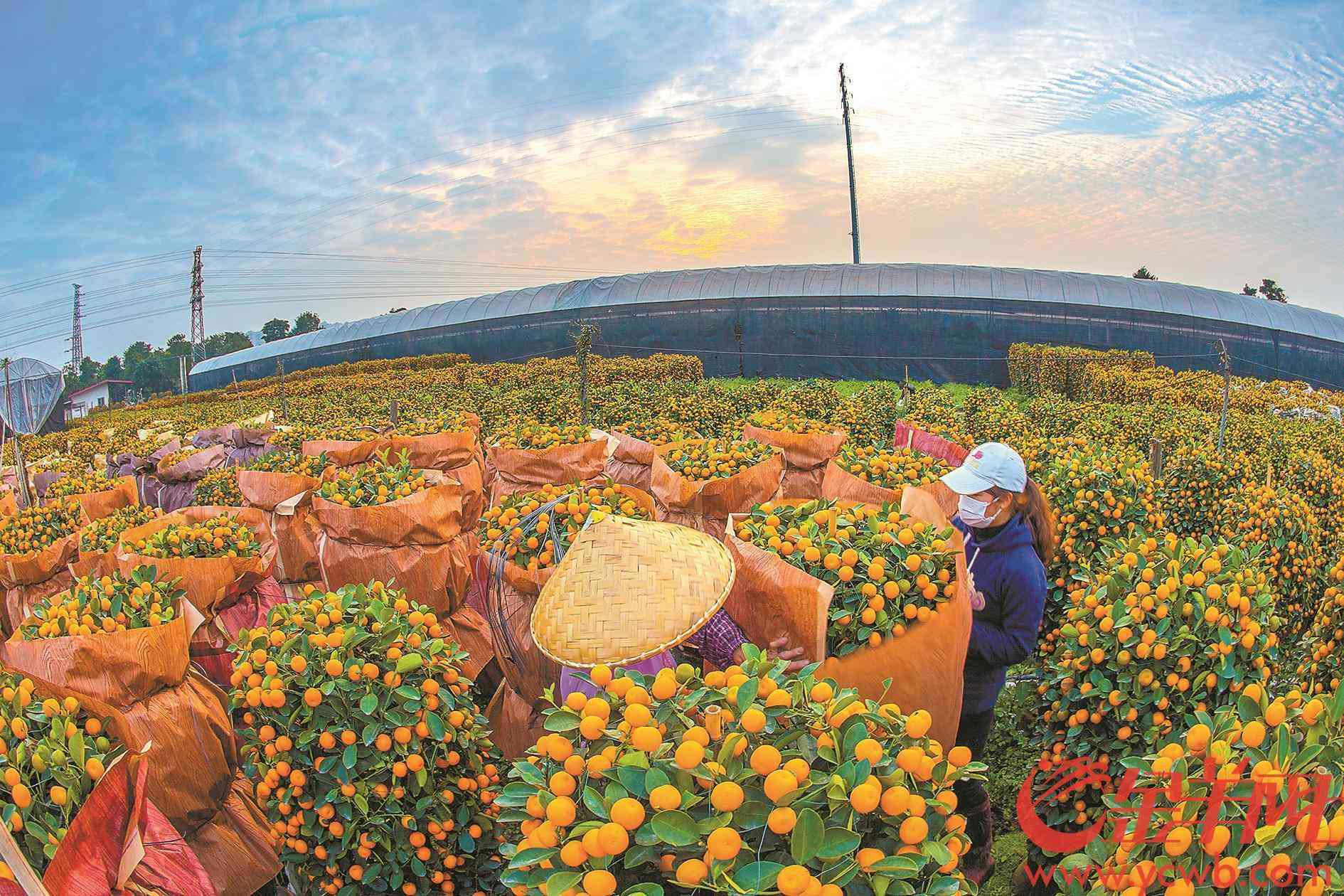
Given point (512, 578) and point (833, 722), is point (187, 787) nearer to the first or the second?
point (512, 578)

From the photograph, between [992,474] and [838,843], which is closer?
[838,843]

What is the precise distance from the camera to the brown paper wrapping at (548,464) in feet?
14.3

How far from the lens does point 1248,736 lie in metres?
1.38

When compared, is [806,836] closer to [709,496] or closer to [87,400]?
[709,496]

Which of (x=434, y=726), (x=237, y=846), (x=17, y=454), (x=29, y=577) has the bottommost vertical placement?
(x=237, y=846)

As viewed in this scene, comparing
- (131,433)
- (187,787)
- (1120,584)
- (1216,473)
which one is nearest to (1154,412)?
(1216,473)

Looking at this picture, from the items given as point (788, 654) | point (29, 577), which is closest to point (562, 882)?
point (788, 654)

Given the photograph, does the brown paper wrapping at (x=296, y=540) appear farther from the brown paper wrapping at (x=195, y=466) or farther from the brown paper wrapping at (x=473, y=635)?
the brown paper wrapping at (x=195, y=466)

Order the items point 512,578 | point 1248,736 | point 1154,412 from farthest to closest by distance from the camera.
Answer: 1. point 1154,412
2. point 512,578
3. point 1248,736

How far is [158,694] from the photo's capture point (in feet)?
8.24

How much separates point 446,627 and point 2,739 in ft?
5.93

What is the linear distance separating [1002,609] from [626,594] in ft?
4.91

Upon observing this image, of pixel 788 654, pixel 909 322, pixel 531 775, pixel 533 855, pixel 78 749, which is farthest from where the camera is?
pixel 909 322

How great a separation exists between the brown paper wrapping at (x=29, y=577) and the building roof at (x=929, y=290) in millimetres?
21370
